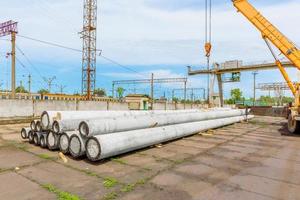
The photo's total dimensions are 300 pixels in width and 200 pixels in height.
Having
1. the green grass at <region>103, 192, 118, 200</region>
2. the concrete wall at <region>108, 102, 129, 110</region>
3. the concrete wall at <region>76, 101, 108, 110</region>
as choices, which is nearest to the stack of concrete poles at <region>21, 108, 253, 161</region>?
A: the green grass at <region>103, 192, 118, 200</region>

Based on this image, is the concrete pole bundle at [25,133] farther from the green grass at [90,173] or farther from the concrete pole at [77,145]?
the green grass at [90,173]

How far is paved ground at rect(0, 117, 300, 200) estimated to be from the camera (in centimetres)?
410

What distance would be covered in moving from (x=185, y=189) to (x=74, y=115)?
16.1 ft

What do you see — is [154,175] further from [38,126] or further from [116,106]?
[116,106]

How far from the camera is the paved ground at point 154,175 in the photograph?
4102 millimetres

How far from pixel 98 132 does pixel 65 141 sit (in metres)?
1.19

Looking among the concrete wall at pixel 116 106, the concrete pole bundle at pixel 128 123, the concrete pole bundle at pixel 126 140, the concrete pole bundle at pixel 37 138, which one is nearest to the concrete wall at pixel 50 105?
the concrete wall at pixel 116 106

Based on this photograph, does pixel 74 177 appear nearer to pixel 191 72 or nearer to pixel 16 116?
pixel 16 116

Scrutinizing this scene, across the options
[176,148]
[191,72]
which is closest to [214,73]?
[191,72]

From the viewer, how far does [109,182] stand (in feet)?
14.8

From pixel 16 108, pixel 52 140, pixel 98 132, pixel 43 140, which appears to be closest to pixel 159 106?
pixel 16 108

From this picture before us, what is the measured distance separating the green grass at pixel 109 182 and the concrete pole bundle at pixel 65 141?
2.25 m

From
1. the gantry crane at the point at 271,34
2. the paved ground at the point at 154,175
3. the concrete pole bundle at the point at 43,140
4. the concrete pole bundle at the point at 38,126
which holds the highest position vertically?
the gantry crane at the point at 271,34

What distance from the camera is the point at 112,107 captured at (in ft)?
72.1
